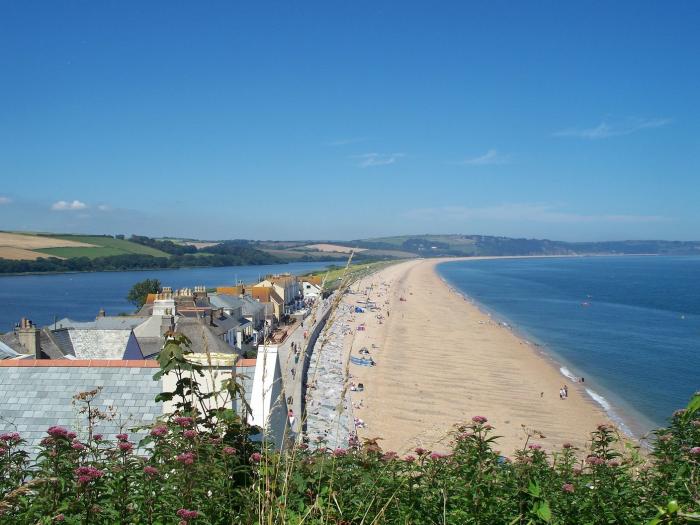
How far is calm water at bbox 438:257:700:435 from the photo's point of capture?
27891 mm

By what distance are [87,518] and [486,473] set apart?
6.45 feet

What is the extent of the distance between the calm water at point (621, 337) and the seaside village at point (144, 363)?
50.5ft

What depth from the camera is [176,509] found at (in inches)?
103

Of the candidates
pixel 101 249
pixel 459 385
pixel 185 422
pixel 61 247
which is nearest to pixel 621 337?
pixel 459 385

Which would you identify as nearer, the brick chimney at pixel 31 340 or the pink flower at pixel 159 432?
the pink flower at pixel 159 432

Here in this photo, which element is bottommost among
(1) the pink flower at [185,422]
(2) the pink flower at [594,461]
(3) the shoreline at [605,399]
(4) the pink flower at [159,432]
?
(3) the shoreline at [605,399]

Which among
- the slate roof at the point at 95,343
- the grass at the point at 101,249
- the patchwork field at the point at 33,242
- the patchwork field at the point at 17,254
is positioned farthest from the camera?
the grass at the point at 101,249

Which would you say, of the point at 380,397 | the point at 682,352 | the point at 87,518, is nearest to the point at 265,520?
the point at 87,518

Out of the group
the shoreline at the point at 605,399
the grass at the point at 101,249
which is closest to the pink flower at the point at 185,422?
the shoreline at the point at 605,399

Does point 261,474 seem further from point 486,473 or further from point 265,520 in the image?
point 486,473

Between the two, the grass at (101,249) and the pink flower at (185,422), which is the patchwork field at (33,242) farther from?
the pink flower at (185,422)

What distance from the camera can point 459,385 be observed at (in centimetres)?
2862

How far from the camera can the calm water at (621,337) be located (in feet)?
91.5

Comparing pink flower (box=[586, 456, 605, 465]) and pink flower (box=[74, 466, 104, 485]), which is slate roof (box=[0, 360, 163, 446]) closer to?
pink flower (box=[74, 466, 104, 485])
